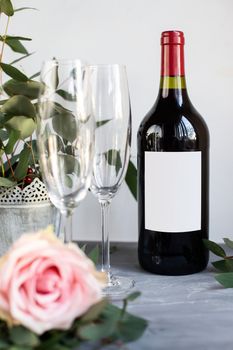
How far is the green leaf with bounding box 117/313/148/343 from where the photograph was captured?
402mm

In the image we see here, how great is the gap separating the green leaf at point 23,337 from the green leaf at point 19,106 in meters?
0.31

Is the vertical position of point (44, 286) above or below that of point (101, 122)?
below

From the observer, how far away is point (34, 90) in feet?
2.08

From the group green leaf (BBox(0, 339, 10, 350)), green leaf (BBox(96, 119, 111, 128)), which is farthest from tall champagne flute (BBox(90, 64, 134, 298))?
green leaf (BBox(0, 339, 10, 350))

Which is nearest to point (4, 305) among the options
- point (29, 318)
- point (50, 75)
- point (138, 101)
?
point (29, 318)

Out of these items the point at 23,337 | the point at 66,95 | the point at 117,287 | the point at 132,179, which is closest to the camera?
the point at 23,337

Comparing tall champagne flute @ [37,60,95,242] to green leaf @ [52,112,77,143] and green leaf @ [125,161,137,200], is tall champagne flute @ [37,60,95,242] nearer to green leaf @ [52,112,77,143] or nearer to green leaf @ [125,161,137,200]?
green leaf @ [52,112,77,143]

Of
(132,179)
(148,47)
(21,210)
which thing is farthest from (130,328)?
(148,47)

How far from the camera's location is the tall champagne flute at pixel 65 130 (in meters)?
0.50

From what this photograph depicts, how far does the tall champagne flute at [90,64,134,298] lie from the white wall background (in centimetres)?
28

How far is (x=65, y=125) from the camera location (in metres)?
0.50

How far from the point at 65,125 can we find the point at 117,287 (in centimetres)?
21

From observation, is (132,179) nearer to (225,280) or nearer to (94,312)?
(225,280)

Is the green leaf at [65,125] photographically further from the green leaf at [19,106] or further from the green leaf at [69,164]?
the green leaf at [19,106]
